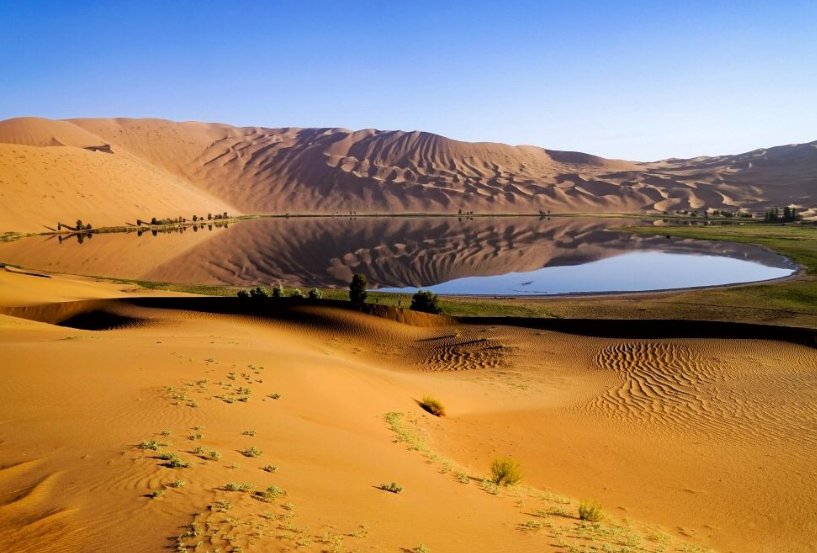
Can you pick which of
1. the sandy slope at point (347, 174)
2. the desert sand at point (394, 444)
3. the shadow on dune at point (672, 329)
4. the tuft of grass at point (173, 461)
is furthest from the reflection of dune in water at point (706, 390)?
the sandy slope at point (347, 174)

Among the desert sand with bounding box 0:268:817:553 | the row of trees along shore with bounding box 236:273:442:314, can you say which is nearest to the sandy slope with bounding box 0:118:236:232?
the row of trees along shore with bounding box 236:273:442:314

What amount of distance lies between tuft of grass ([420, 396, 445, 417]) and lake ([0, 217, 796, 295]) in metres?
22.4

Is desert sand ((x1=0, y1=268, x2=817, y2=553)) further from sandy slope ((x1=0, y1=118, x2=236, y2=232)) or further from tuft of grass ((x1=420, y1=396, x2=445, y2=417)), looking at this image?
sandy slope ((x1=0, y1=118, x2=236, y2=232))

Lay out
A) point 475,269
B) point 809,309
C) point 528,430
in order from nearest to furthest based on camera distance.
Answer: point 528,430
point 809,309
point 475,269

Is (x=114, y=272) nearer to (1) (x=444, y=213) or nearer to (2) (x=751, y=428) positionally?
(2) (x=751, y=428)

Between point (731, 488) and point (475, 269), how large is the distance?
3549cm

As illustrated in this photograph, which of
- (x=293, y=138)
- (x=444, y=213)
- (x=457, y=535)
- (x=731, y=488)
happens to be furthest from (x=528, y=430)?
(x=293, y=138)

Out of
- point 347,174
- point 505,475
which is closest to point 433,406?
point 505,475

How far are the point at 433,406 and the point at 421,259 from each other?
3728 cm

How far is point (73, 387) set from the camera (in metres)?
9.12

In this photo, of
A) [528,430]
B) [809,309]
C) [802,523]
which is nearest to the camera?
[802,523]

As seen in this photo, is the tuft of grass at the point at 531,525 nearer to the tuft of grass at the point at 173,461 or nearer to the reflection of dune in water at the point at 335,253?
the tuft of grass at the point at 173,461

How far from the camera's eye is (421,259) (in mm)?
49500

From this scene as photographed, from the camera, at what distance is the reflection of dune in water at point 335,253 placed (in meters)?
41.8
